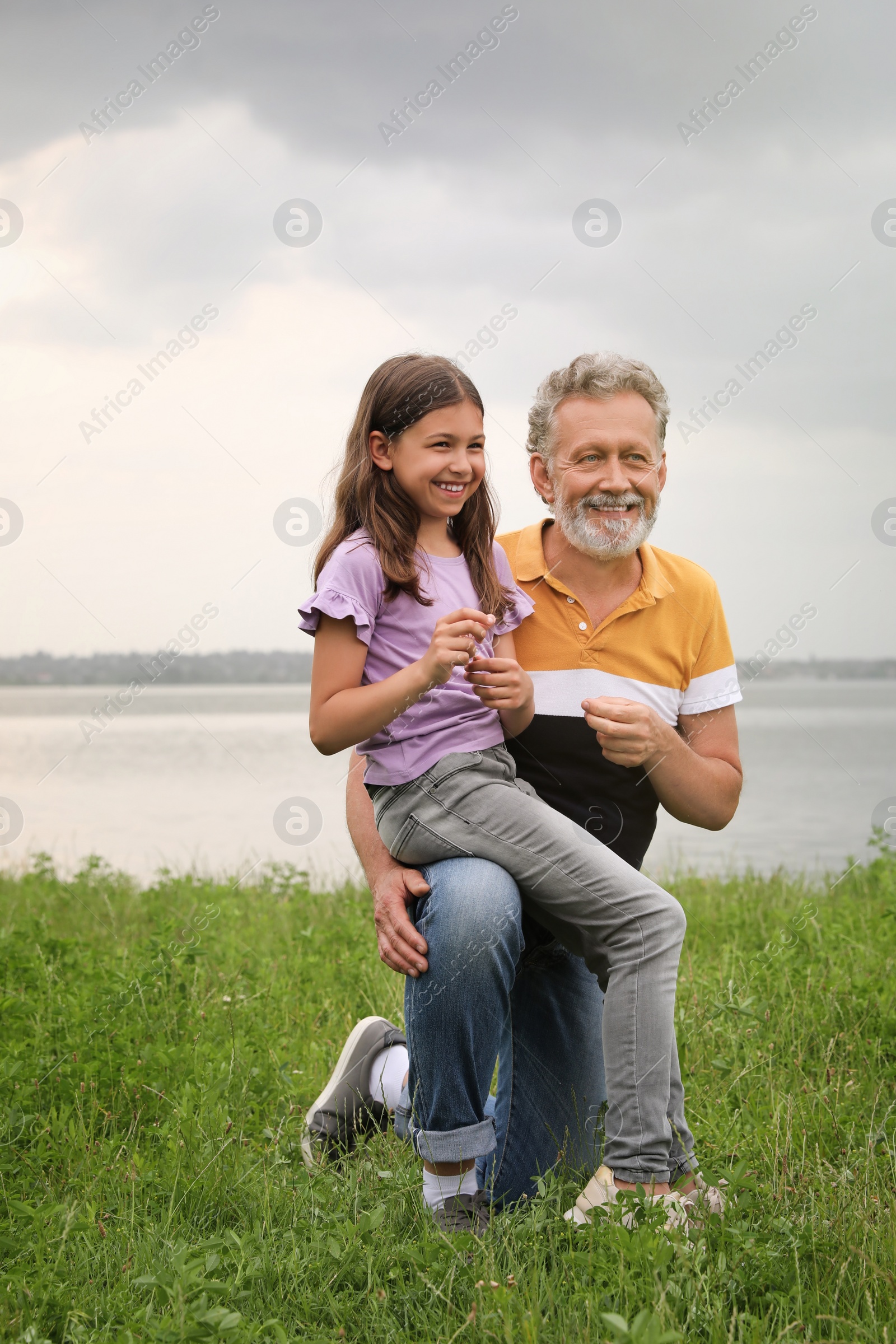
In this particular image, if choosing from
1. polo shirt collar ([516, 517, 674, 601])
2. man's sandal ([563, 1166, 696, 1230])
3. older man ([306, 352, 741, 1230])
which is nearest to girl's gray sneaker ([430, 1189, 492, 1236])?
man's sandal ([563, 1166, 696, 1230])

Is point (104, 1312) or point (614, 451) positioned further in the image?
point (614, 451)

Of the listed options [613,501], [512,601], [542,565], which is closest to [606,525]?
[613,501]

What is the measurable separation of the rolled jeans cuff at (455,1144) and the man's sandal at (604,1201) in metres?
0.25

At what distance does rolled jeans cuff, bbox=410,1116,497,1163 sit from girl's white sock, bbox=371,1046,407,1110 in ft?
1.96

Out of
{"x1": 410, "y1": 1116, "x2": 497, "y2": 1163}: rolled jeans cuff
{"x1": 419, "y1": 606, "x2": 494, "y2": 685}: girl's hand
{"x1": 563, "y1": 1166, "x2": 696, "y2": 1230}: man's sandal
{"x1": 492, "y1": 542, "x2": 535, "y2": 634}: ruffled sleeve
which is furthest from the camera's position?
{"x1": 492, "y1": 542, "x2": 535, "y2": 634}: ruffled sleeve

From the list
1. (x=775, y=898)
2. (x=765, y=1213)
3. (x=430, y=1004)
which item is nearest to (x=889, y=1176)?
(x=765, y=1213)

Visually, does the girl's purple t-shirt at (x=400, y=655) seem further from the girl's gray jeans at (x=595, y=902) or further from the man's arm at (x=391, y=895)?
the man's arm at (x=391, y=895)

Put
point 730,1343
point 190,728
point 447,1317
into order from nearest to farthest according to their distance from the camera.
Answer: point 730,1343 → point 447,1317 → point 190,728

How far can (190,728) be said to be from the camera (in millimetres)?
36562

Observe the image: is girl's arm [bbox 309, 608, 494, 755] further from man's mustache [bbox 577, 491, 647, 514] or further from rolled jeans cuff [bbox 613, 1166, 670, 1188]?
rolled jeans cuff [bbox 613, 1166, 670, 1188]

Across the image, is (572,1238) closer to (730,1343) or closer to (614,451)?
(730,1343)

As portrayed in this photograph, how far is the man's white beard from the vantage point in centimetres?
322

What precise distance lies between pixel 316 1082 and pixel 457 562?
1.86 meters

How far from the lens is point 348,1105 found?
326 cm
